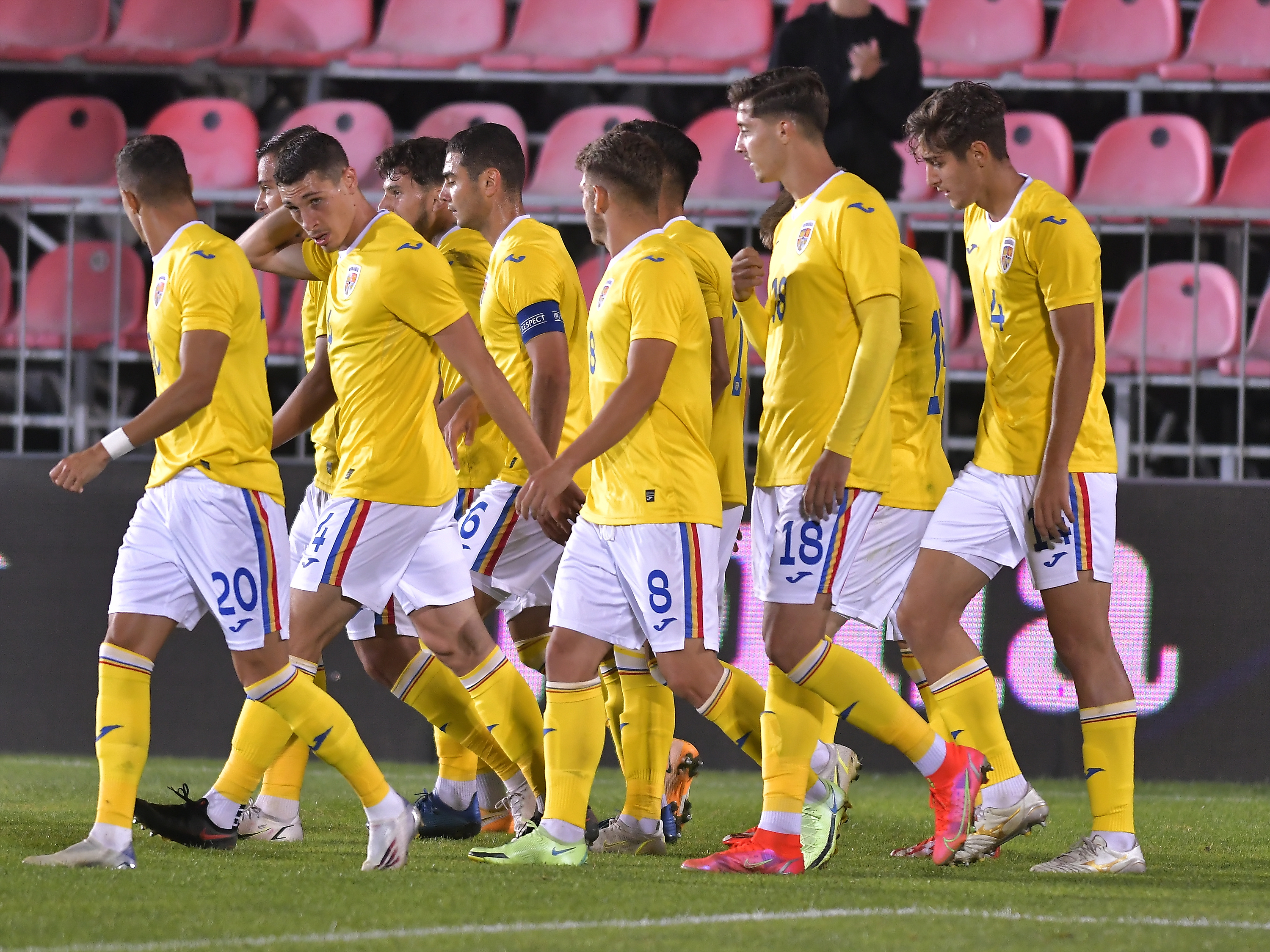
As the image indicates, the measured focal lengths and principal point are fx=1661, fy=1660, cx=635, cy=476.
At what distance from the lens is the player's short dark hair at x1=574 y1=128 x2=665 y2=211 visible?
4.68 meters

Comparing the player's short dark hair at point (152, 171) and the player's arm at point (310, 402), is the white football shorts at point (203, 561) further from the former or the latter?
the player's arm at point (310, 402)

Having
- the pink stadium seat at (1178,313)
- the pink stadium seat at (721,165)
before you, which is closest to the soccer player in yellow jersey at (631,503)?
the pink stadium seat at (1178,313)

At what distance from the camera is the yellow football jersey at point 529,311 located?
209 inches

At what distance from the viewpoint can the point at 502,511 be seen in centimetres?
560

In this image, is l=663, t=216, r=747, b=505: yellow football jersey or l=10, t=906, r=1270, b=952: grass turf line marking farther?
l=663, t=216, r=747, b=505: yellow football jersey

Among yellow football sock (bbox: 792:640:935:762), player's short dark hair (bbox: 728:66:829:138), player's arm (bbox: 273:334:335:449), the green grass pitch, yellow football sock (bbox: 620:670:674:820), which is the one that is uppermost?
player's short dark hair (bbox: 728:66:829:138)

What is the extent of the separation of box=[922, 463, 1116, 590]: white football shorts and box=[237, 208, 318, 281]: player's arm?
2.30 meters

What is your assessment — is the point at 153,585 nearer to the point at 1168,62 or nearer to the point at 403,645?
the point at 403,645

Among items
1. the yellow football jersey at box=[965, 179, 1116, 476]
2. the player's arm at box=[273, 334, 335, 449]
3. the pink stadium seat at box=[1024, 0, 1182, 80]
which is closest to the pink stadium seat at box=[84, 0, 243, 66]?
the pink stadium seat at box=[1024, 0, 1182, 80]

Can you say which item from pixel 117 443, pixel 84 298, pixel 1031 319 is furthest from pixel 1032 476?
pixel 84 298

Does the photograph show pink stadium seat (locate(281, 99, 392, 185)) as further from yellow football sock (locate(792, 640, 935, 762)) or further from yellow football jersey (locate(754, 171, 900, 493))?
yellow football sock (locate(792, 640, 935, 762))

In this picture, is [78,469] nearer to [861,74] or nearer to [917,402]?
[917,402]

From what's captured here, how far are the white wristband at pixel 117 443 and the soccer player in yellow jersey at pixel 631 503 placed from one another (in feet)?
3.44

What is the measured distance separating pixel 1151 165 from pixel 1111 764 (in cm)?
610
